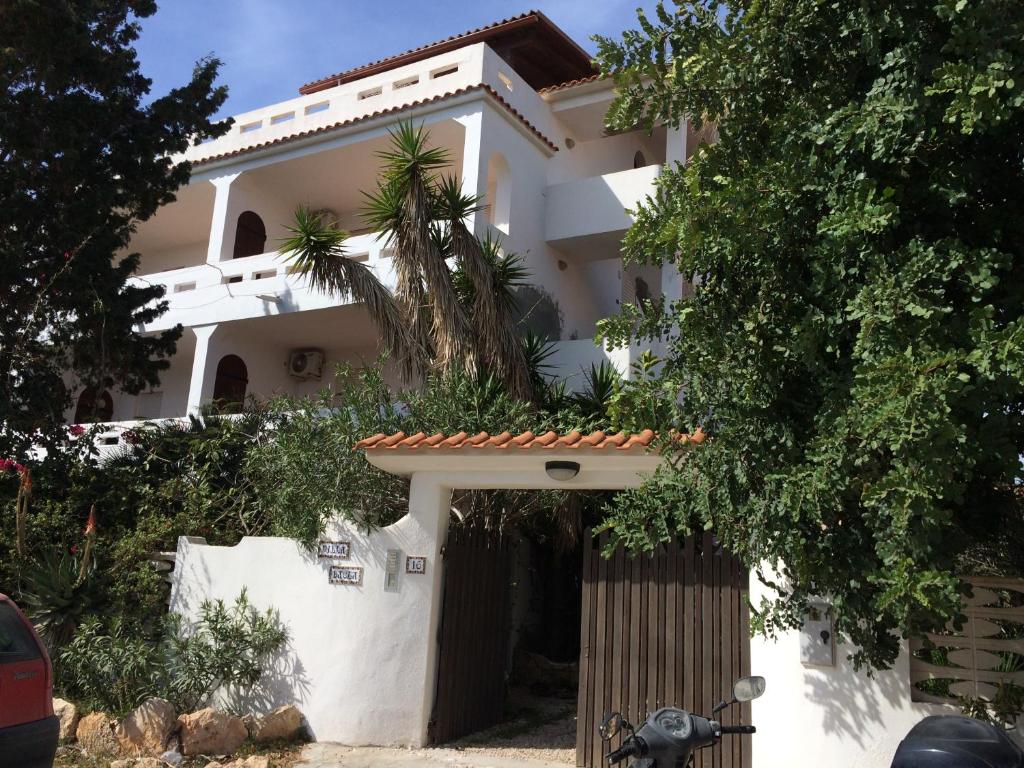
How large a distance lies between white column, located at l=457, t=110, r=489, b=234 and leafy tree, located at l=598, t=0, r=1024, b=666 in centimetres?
714

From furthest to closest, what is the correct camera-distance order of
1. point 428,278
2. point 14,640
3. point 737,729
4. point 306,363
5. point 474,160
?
point 306,363 → point 474,160 → point 428,278 → point 14,640 → point 737,729

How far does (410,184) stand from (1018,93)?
7172mm

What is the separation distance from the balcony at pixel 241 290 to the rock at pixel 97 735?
7.33 meters

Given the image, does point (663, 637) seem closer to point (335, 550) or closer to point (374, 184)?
point (335, 550)

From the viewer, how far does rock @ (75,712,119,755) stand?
710 centimetres

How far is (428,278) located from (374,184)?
6461mm

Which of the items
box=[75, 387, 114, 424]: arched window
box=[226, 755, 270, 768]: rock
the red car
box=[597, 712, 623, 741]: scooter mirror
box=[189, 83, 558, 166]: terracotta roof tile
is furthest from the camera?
box=[75, 387, 114, 424]: arched window

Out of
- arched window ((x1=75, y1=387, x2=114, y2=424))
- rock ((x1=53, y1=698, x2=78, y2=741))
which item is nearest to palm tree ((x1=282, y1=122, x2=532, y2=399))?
rock ((x1=53, y1=698, x2=78, y2=741))

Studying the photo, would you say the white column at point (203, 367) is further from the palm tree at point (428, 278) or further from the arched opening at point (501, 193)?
the arched opening at point (501, 193)

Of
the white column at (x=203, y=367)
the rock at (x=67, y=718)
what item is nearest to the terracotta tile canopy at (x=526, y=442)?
the rock at (x=67, y=718)

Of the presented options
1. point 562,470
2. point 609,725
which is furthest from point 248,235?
point 609,725

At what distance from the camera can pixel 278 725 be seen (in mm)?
7426

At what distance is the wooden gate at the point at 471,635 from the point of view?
25.5ft

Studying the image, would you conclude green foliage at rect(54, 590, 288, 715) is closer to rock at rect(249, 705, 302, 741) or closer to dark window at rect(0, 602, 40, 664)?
rock at rect(249, 705, 302, 741)
